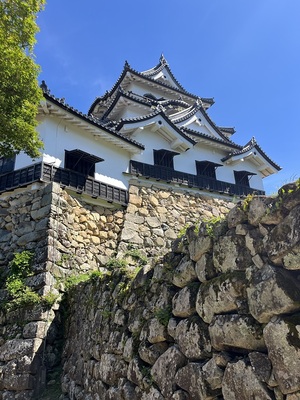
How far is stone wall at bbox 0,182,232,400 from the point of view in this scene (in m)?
9.20

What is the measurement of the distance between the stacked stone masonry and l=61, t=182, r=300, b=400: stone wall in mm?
13

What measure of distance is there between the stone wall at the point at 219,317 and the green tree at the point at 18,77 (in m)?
4.79

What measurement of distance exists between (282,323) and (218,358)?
1027mm

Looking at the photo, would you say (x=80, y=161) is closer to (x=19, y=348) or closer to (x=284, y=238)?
(x=19, y=348)

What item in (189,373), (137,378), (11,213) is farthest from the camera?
(11,213)

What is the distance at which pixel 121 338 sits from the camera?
21.2 feet

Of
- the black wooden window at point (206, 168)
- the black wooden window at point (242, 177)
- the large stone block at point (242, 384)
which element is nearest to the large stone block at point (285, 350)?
the large stone block at point (242, 384)

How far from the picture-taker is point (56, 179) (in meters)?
12.7

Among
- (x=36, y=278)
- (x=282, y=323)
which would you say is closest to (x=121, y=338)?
(x=282, y=323)

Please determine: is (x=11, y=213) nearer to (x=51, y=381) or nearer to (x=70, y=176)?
(x=70, y=176)

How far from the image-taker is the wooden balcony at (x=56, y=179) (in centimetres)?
1246

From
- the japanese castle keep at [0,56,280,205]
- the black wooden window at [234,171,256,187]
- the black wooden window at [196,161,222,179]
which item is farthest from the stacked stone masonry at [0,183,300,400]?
the black wooden window at [234,171,256,187]

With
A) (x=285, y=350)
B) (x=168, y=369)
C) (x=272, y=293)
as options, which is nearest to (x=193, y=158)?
(x=168, y=369)

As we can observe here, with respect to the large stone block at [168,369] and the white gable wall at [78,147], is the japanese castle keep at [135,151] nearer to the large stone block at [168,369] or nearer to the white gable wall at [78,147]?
the white gable wall at [78,147]
